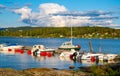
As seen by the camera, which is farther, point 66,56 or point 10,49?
point 10,49

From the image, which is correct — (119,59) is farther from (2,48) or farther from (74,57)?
(2,48)

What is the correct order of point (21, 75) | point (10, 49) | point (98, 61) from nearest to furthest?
point (21, 75)
point (98, 61)
point (10, 49)

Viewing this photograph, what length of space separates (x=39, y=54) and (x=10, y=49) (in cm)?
2182

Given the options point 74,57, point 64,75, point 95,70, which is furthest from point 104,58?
point 95,70

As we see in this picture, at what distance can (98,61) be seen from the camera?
7194cm

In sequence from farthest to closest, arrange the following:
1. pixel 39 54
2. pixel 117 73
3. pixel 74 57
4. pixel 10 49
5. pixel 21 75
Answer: pixel 10 49
pixel 39 54
pixel 74 57
pixel 21 75
pixel 117 73

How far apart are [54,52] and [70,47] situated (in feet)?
16.1

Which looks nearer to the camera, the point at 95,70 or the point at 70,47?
the point at 95,70

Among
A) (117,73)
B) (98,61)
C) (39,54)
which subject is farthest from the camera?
(39,54)

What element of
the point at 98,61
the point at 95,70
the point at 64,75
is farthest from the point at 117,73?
the point at 98,61

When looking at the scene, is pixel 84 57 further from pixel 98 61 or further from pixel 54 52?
pixel 54 52

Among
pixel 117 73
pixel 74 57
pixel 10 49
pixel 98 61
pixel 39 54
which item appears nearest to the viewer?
pixel 117 73

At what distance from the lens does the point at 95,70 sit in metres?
25.8

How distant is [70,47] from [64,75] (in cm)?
6006
